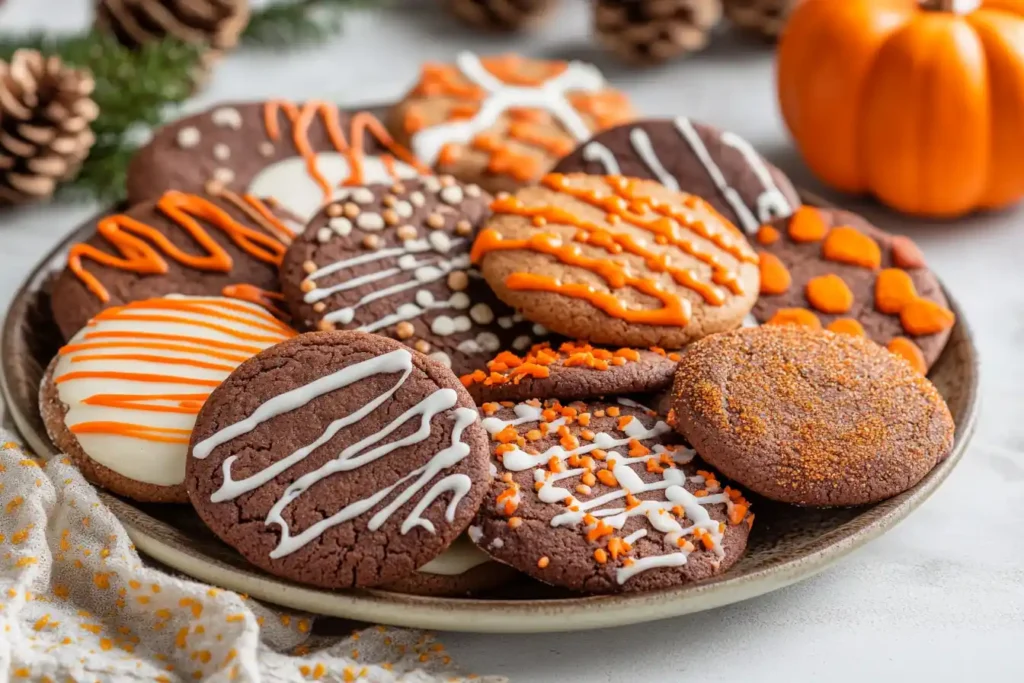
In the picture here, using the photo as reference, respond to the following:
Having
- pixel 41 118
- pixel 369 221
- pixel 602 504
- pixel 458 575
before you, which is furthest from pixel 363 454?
pixel 41 118

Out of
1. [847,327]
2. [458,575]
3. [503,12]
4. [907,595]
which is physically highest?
[503,12]

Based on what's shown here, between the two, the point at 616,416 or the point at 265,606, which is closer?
the point at 265,606

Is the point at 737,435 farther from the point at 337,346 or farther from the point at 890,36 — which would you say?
the point at 890,36

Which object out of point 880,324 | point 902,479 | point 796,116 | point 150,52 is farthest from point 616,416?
point 150,52

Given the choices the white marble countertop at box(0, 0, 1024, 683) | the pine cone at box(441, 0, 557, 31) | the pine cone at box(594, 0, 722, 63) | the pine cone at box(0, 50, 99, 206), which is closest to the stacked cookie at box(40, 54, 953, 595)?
the white marble countertop at box(0, 0, 1024, 683)

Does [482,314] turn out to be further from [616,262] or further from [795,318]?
[795,318]

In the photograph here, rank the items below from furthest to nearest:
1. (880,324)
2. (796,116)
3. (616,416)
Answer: (796,116) → (880,324) → (616,416)
